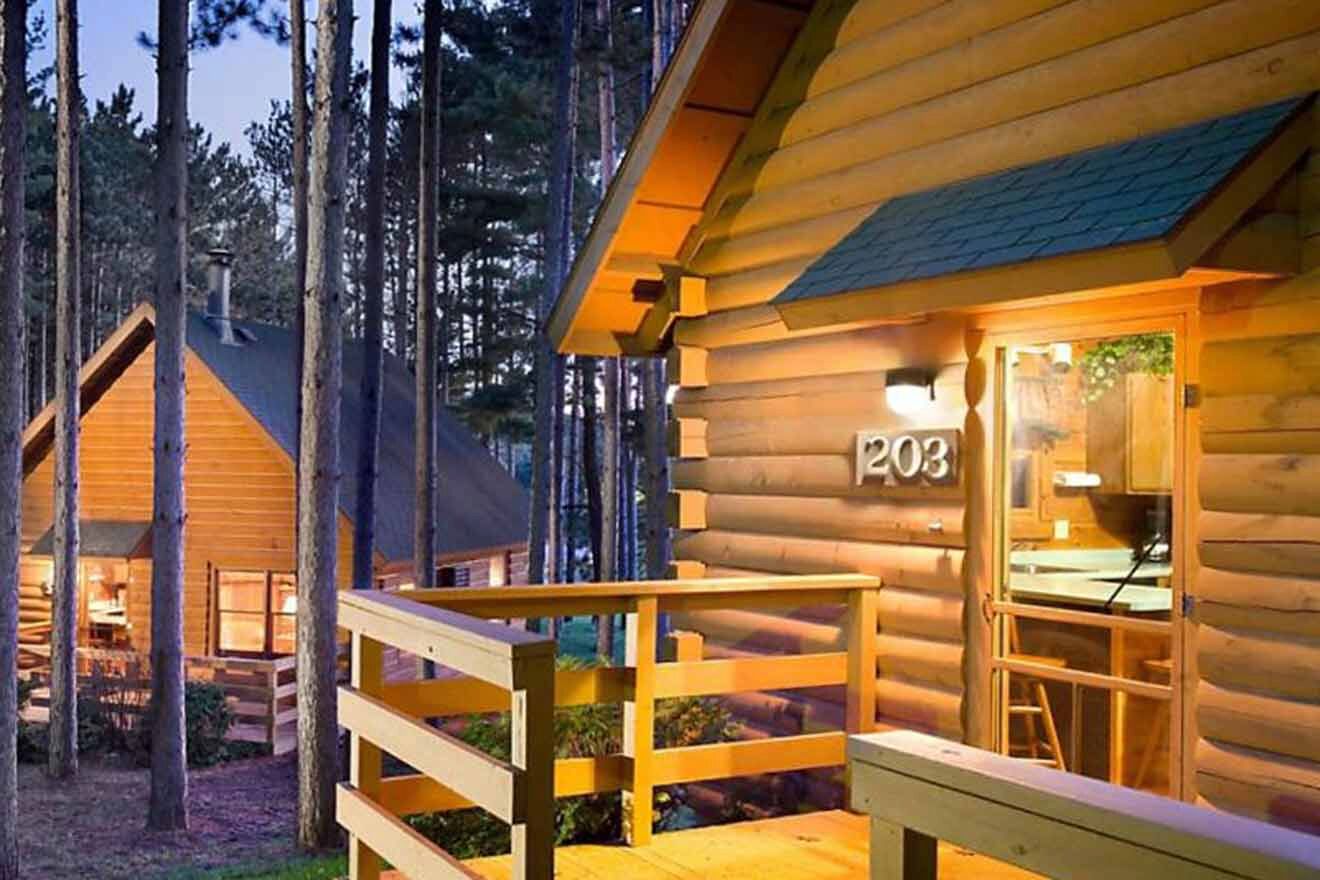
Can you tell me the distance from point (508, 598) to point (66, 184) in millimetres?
12277

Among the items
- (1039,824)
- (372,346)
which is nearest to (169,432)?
(372,346)

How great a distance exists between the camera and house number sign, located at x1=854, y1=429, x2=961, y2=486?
5.83 meters

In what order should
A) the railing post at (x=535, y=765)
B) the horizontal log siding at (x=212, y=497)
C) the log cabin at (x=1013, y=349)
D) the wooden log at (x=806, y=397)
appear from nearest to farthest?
the railing post at (x=535, y=765)
the log cabin at (x=1013, y=349)
the wooden log at (x=806, y=397)
the horizontal log siding at (x=212, y=497)

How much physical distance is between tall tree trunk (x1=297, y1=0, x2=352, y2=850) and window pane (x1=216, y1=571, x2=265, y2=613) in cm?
747

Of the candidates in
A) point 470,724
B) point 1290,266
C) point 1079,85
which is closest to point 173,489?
point 470,724

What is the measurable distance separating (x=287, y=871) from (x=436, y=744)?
8.31 metres

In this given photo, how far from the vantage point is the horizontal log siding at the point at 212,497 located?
61.6 ft

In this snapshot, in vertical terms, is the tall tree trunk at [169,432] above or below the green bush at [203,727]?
above

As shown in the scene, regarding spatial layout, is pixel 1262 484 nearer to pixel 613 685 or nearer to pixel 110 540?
pixel 613 685

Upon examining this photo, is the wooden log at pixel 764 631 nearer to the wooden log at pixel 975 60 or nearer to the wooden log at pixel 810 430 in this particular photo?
the wooden log at pixel 810 430

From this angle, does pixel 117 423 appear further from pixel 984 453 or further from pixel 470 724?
pixel 984 453

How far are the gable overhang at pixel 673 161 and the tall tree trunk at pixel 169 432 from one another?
6.47 m

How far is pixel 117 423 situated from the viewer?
798 inches

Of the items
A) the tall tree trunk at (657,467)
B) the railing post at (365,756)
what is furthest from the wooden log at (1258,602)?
the tall tree trunk at (657,467)
